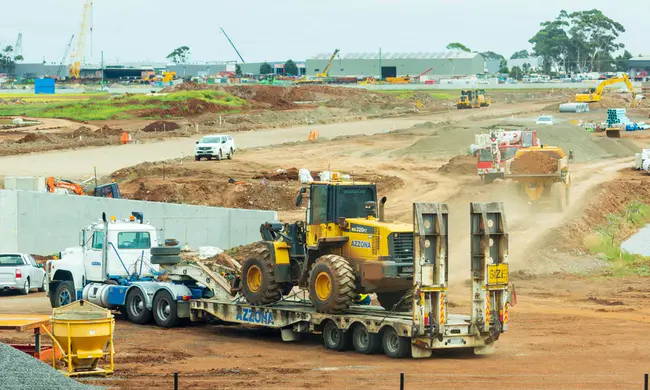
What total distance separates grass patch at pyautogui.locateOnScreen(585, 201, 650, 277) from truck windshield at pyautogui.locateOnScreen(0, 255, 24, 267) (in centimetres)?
1805

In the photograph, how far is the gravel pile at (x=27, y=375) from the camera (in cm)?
1502

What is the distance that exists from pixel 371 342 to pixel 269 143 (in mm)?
56145

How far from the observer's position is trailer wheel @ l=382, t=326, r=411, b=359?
20.4 meters

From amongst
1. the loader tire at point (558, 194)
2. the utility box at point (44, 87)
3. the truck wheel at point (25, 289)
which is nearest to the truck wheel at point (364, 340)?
the truck wheel at point (25, 289)

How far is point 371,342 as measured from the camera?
21047 millimetres

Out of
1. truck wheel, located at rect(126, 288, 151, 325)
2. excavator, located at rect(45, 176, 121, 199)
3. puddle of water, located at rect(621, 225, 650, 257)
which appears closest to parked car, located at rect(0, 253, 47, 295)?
truck wheel, located at rect(126, 288, 151, 325)

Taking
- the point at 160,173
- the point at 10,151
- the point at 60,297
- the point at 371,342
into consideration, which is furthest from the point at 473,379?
the point at 10,151

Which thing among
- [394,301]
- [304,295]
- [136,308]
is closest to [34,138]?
[136,308]

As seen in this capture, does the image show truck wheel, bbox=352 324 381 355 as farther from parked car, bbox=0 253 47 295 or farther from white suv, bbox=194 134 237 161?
white suv, bbox=194 134 237 161

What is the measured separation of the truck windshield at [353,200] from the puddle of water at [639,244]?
61.7 feet

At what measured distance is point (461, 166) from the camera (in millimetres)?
56625

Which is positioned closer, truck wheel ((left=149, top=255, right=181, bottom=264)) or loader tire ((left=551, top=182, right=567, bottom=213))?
truck wheel ((left=149, top=255, right=181, bottom=264))

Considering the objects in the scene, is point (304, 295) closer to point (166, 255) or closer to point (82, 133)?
point (166, 255)

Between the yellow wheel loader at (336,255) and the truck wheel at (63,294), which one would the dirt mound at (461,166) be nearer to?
the truck wheel at (63,294)
